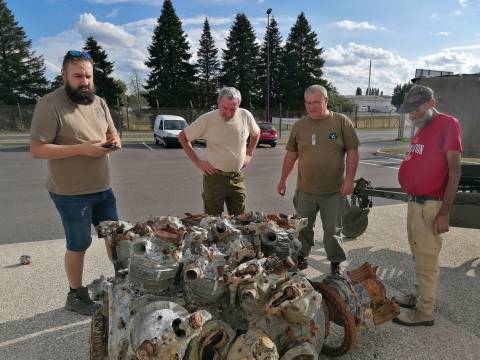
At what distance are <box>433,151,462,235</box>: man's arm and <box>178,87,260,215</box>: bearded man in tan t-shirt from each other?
1816mm

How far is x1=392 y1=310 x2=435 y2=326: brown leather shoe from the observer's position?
3.05 metres

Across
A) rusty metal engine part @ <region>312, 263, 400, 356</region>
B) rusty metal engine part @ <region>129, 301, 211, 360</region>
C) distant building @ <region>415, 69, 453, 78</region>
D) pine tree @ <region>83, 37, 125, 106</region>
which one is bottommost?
rusty metal engine part @ <region>312, 263, 400, 356</region>

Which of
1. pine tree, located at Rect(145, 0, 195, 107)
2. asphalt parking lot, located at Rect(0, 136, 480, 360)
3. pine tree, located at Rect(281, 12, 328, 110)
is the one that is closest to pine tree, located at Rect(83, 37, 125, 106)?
pine tree, located at Rect(145, 0, 195, 107)

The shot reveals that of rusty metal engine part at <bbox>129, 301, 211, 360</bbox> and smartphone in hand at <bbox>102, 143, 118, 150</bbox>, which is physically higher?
smartphone in hand at <bbox>102, 143, 118, 150</bbox>

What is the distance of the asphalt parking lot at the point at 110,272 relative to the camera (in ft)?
9.13

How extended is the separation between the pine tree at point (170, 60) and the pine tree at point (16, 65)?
481 inches

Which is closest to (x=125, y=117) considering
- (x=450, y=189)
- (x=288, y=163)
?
(x=288, y=163)

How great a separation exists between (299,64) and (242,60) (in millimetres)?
7569

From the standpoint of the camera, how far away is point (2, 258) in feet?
14.1

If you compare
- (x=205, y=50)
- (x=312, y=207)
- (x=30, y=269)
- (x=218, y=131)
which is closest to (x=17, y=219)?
(x=30, y=269)

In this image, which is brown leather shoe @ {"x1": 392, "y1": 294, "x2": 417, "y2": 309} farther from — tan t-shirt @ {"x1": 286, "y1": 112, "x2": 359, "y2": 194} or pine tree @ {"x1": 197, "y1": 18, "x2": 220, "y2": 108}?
pine tree @ {"x1": 197, "y1": 18, "x2": 220, "y2": 108}

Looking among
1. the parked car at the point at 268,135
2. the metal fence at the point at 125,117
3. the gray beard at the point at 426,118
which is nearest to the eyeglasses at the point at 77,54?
the gray beard at the point at 426,118

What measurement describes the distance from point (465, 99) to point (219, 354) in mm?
4986

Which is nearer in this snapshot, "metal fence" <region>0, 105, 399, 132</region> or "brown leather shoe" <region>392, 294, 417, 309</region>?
"brown leather shoe" <region>392, 294, 417, 309</region>
